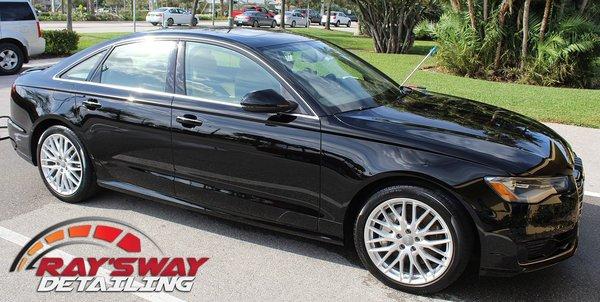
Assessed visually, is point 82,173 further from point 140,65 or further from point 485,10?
point 485,10

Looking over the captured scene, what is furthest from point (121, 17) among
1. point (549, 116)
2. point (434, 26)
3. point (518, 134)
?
point (518, 134)

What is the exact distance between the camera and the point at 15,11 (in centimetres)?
1392

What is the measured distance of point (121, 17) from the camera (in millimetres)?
56062

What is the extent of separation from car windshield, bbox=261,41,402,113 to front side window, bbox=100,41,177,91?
85 centimetres

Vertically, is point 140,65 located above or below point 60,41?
above

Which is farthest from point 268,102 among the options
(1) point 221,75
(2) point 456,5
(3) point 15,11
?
A: (2) point 456,5

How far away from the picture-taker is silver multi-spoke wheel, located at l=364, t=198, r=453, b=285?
10.8ft

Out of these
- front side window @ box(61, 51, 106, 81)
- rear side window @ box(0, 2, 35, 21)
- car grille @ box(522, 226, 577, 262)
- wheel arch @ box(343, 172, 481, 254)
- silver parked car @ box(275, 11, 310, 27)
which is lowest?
car grille @ box(522, 226, 577, 262)

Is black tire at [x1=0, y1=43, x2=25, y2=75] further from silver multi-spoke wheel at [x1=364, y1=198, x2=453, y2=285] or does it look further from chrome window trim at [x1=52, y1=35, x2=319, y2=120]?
silver multi-spoke wheel at [x1=364, y1=198, x2=453, y2=285]

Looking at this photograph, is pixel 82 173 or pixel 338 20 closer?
pixel 82 173

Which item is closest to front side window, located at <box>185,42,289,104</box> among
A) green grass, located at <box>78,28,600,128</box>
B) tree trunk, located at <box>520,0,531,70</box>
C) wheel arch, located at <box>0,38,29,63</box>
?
green grass, located at <box>78,28,600,128</box>

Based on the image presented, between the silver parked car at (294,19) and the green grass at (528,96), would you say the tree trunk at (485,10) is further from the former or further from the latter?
the silver parked car at (294,19)

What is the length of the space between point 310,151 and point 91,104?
207 cm

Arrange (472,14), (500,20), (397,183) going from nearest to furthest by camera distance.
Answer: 1. (397,183)
2. (500,20)
3. (472,14)
